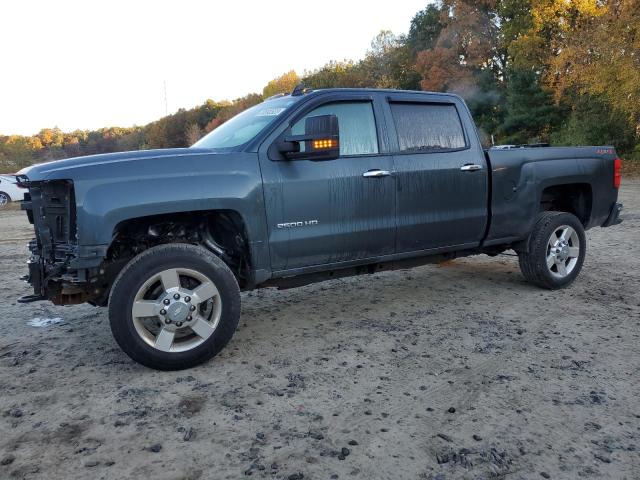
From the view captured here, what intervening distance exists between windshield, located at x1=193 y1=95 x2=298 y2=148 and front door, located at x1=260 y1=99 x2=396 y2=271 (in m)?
0.26

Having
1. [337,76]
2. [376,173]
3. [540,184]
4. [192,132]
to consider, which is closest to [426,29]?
[337,76]

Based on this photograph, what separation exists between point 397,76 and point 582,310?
4856 cm

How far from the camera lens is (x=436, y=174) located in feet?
15.4

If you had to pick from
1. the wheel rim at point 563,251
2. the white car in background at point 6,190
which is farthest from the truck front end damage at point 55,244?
the white car in background at point 6,190

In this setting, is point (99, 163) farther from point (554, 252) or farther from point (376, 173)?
point (554, 252)

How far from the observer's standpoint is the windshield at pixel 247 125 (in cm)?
415

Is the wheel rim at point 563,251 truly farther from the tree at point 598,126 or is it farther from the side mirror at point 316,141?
the tree at point 598,126

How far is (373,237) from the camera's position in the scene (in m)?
4.35

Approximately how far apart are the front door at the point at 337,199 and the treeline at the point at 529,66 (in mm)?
1910

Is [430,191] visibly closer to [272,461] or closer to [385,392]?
[385,392]

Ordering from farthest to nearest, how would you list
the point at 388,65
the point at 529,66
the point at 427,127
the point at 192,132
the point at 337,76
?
the point at 192,132 < the point at 337,76 < the point at 388,65 < the point at 529,66 < the point at 427,127

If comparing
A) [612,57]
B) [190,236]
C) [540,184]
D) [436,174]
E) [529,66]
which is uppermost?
[529,66]

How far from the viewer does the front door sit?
12.9 feet

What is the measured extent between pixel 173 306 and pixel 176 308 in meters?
0.02
